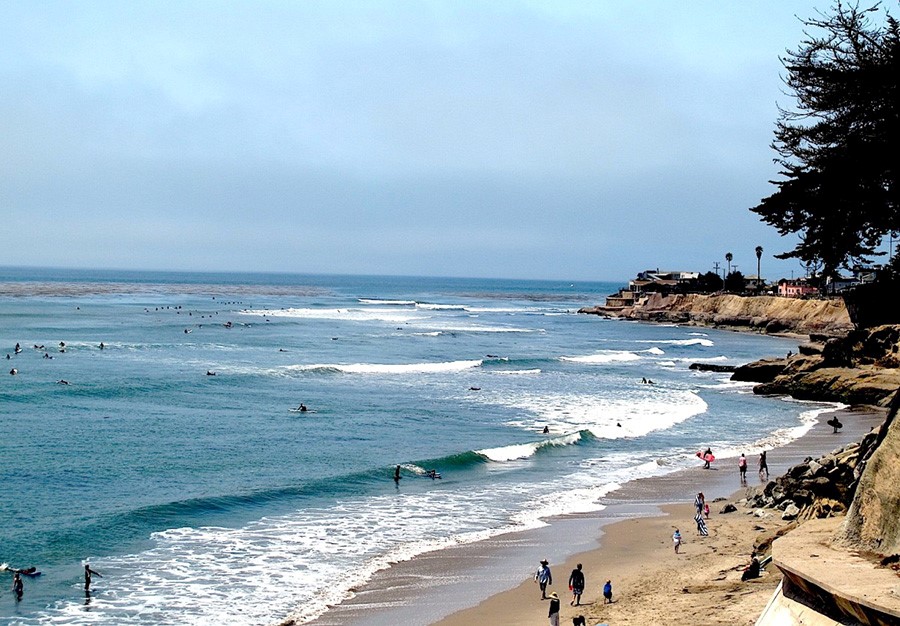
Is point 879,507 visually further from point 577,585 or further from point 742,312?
point 742,312

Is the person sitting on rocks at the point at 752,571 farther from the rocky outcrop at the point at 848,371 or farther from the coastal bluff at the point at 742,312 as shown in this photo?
the coastal bluff at the point at 742,312

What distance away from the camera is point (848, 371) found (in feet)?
145

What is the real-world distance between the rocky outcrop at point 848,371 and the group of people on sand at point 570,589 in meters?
27.5

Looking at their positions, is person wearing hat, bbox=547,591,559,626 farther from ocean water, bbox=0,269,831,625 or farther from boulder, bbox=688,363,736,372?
boulder, bbox=688,363,736,372

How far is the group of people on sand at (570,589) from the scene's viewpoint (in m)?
15.4

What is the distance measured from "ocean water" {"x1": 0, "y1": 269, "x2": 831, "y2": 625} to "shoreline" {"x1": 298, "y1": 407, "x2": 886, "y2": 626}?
699mm

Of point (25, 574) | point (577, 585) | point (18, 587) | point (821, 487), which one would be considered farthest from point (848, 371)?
point (18, 587)

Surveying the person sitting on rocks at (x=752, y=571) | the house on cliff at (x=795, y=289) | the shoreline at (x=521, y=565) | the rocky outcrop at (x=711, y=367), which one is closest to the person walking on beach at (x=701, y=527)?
the shoreline at (x=521, y=565)

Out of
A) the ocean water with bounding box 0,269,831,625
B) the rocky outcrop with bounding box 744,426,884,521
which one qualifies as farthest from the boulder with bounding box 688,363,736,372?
the rocky outcrop with bounding box 744,426,884,521

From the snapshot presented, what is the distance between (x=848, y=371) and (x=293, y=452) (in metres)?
29.5

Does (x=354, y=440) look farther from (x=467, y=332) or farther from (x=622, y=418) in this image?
(x=467, y=332)

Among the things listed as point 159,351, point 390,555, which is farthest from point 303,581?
point 159,351

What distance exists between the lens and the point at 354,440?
1320 inches

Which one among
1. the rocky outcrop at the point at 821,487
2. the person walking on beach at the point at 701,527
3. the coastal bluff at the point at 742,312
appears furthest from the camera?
the coastal bluff at the point at 742,312
